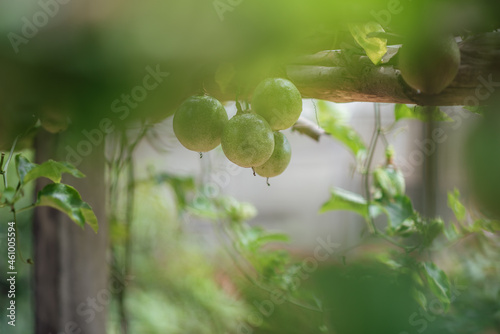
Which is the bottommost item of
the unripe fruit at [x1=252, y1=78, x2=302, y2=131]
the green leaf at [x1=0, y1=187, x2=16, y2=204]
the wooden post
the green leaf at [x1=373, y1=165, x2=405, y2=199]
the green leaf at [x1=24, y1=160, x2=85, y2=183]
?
the wooden post

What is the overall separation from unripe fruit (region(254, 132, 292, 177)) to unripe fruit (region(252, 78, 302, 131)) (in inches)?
1.3

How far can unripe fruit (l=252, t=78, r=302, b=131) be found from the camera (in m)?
0.36

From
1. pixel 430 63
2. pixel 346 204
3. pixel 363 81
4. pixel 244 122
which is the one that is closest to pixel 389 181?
pixel 346 204

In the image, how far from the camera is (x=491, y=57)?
25 centimetres

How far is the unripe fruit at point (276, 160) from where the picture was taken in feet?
1.44

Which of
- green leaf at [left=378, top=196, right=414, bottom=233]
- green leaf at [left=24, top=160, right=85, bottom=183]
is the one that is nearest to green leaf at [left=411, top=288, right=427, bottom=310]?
green leaf at [left=378, top=196, right=414, bottom=233]

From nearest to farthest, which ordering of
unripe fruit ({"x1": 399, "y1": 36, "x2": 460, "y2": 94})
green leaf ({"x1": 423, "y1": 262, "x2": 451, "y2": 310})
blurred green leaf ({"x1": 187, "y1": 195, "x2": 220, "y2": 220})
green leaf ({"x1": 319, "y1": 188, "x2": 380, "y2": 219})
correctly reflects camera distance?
unripe fruit ({"x1": 399, "y1": 36, "x2": 460, "y2": 94}), green leaf ({"x1": 423, "y1": 262, "x2": 451, "y2": 310}), green leaf ({"x1": 319, "y1": 188, "x2": 380, "y2": 219}), blurred green leaf ({"x1": 187, "y1": 195, "x2": 220, "y2": 220})

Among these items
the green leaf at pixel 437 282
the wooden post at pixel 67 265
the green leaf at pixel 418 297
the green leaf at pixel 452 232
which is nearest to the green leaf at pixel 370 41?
the green leaf at pixel 418 297

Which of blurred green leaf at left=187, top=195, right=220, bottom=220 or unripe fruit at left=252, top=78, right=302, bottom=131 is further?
blurred green leaf at left=187, top=195, right=220, bottom=220

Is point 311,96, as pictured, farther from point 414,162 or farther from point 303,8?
point 414,162

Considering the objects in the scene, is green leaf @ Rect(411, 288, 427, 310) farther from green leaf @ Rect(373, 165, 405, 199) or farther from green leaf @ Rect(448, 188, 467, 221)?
green leaf @ Rect(373, 165, 405, 199)

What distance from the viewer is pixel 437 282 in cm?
55

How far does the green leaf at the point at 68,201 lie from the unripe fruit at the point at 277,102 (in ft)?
0.66

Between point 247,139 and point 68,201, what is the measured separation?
21cm
